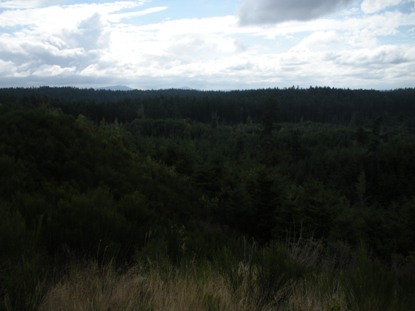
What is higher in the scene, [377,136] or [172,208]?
[172,208]

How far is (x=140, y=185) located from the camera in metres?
14.7

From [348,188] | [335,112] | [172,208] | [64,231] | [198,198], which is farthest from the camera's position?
[335,112]

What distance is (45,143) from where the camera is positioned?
13.0 m

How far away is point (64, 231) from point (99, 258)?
0.48m

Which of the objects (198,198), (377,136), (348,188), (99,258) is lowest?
(348,188)

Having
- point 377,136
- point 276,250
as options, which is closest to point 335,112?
point 377,136

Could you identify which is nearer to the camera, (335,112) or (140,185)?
(140,185)

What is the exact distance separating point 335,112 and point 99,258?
502 feet

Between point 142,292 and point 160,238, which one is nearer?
point 142,292

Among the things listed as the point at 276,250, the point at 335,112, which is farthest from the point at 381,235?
the point at 335,112

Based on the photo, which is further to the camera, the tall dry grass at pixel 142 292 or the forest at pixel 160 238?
the forest at pixel 160 238

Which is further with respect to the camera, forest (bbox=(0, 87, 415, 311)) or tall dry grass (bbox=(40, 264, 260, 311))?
forest (bbox=(0, 87, 415, 311))

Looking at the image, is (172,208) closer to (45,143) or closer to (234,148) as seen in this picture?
(45,143)

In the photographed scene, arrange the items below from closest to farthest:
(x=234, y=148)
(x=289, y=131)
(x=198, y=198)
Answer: (x=198, y=198) → (x=234, y=148) → (x=289, y=131)
